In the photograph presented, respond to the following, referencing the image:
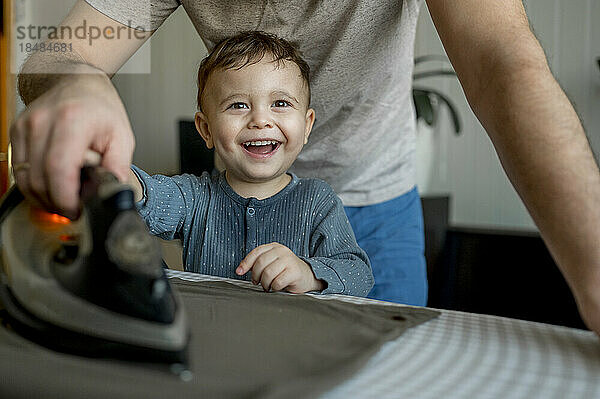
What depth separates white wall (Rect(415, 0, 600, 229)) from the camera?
2.46 m

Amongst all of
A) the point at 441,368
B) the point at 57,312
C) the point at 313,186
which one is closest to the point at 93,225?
the point at 57,312

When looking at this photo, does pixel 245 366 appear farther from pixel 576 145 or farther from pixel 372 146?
pixel 372 146

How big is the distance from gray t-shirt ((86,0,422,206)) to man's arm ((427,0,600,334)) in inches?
12.3

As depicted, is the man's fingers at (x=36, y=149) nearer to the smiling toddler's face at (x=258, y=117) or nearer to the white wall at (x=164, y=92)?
the smiling toddler's face at (x=258, y=117)

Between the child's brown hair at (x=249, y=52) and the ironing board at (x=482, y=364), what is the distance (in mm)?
536

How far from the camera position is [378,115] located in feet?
4.08

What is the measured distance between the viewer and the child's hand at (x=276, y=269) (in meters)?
0.79

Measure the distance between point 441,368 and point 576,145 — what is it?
0.26 m

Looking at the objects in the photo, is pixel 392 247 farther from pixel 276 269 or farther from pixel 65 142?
pixel 65 142

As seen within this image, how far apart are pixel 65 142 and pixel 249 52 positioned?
0.52m

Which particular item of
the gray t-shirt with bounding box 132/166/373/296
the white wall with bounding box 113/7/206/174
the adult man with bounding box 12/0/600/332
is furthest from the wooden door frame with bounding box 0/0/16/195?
the gray t-shirt with bounding box 132/166/373/296

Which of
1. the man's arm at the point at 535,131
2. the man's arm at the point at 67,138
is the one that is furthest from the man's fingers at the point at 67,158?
the man's arm at the point at 535,131

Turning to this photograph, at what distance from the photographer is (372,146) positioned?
4.18 feet

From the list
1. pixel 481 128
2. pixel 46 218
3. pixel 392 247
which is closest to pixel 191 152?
pixel 481 128
